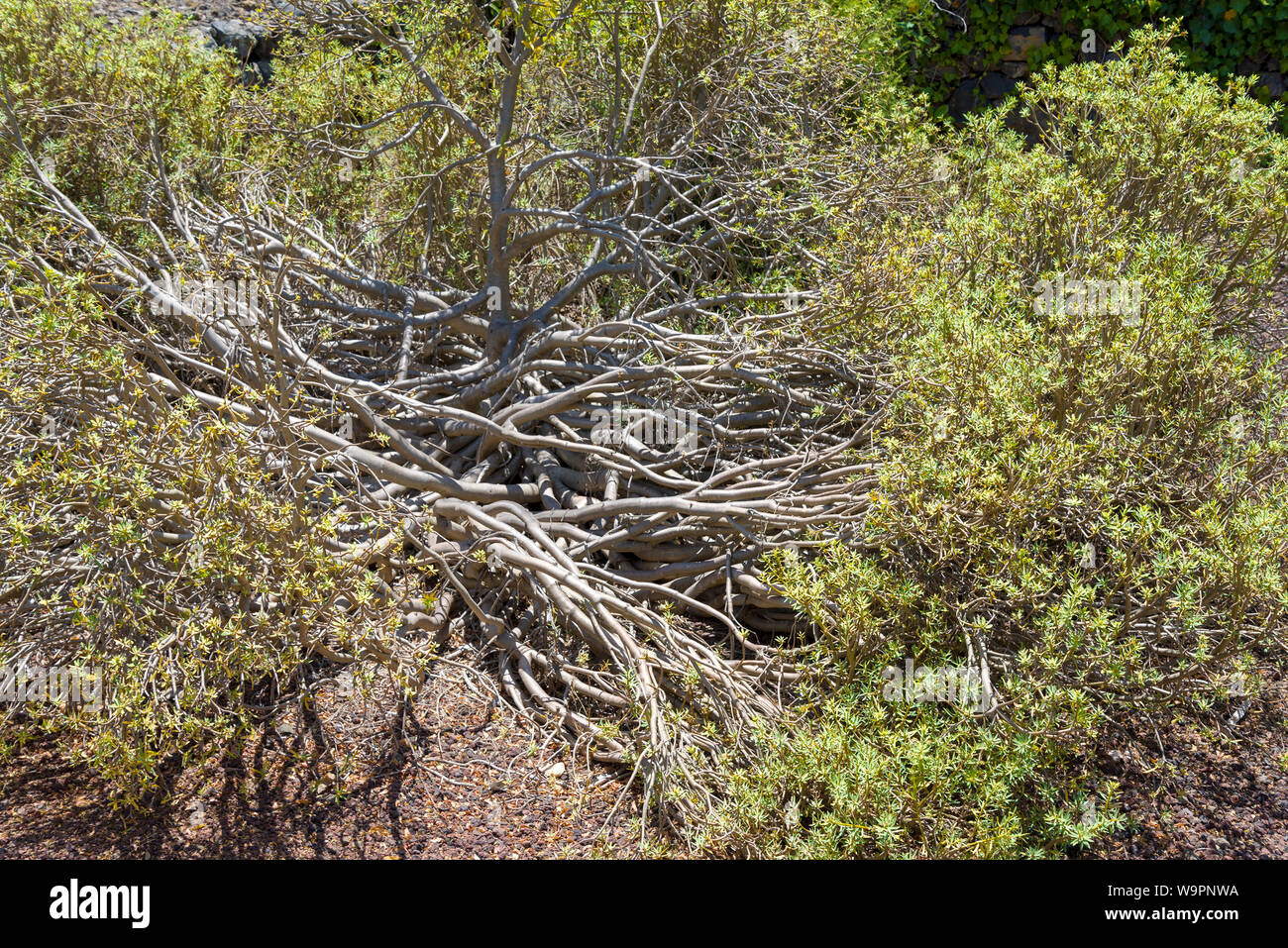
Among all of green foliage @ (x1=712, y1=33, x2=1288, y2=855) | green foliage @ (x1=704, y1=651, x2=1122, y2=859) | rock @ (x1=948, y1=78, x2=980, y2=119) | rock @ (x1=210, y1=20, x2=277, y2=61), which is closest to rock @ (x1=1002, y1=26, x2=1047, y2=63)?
rock @ (x1=948, y1=78, x2=980, y2=119)

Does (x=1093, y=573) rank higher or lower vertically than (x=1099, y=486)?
lower

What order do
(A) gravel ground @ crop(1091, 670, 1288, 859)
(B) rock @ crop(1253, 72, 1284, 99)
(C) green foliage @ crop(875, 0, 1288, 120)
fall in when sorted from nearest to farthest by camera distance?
1. (A) gravel ground @ crop(1091, 670, 1288, 859)
2. (C) green foliage @ crop(875, 0, 1288, 120)
3. (B) rock @ crop(1253, 72, 1284, 99)

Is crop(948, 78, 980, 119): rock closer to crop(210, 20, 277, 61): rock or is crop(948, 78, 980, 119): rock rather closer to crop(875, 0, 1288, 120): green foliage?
crop(875, 0, 1288, 120): green foliage

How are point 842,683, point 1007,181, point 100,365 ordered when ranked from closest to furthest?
point 100,365 < point 842,683 < point 1007,181

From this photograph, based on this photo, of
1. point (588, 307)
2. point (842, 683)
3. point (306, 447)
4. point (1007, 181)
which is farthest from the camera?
point (588, 307)

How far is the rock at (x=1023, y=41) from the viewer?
8.80 metres

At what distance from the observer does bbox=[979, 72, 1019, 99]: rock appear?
8.99 metres

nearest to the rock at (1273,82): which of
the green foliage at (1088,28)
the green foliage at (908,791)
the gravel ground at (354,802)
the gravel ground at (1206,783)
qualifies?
the green foliage at (1088,28)

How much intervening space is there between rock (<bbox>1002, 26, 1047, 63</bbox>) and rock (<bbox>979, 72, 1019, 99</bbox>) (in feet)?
0.55

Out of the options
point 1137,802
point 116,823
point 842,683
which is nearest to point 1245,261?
point 1137,802

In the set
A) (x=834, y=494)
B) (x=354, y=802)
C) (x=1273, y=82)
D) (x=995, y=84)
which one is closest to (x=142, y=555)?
(x=354, y=802)
